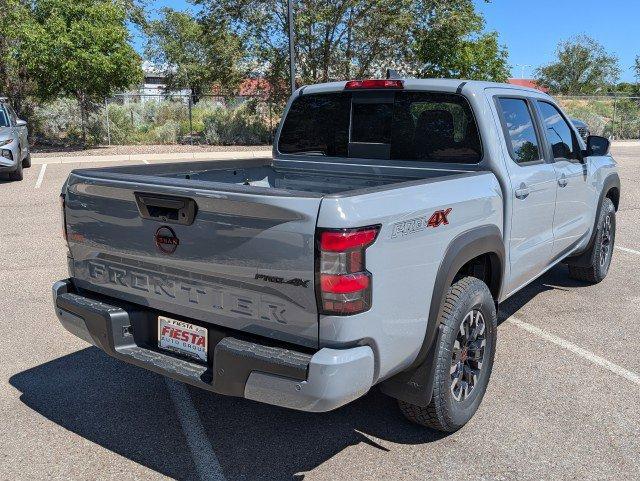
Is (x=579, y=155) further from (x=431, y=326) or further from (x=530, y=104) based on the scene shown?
(x=431, y=326)

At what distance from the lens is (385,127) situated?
427 centimetres

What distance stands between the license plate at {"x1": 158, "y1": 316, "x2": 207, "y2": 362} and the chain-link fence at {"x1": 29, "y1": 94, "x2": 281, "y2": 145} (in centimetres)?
2129

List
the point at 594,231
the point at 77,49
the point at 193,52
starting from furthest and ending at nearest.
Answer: the point at 193,52, the point at 77,49, the point at 594,231

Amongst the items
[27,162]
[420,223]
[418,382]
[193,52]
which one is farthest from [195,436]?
[193,52]

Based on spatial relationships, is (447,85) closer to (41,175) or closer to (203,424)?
(203,424)

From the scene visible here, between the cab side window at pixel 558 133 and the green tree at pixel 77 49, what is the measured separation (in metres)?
17.2

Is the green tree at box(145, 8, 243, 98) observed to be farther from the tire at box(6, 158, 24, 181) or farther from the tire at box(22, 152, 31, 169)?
the tire at box(6, 158, 24, 181)

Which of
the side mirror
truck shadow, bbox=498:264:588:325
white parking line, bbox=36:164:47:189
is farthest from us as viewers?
white parking line, bbox=36:164:47:189

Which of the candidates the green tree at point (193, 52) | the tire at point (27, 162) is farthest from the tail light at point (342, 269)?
the green tree at point (193, 52)

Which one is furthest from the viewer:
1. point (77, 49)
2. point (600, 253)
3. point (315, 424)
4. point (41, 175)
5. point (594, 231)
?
point (77, 49)

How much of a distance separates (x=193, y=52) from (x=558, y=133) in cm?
4516

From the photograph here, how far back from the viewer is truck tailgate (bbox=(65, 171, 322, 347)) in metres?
2.64

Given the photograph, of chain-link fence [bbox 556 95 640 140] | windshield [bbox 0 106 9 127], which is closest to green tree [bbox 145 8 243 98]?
windshield [bbox 0 106 9 127]

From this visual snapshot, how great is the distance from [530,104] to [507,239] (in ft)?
4.06
